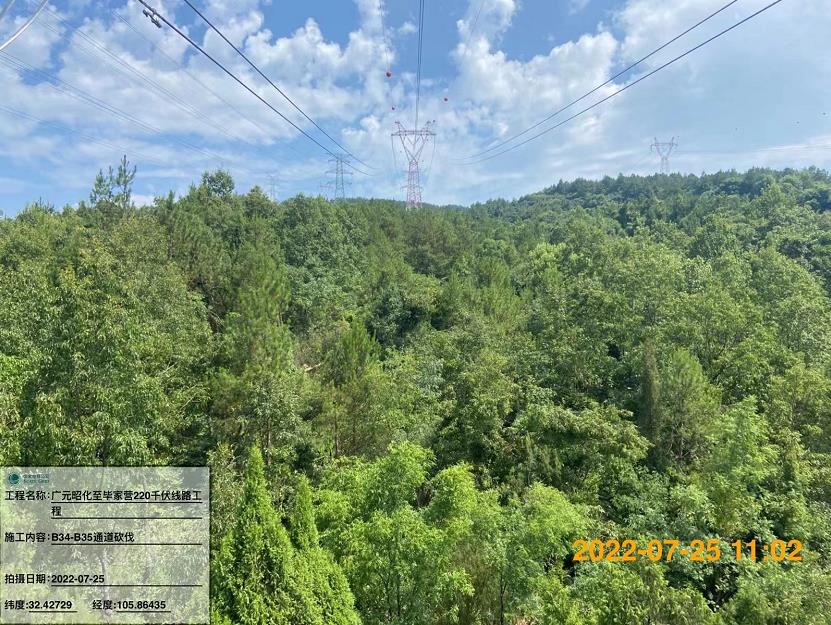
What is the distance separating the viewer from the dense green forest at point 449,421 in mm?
9531

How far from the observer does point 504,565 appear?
1066 centimetres

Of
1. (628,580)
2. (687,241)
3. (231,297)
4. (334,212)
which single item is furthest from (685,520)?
(334,212)

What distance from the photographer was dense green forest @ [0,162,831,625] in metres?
9.53
